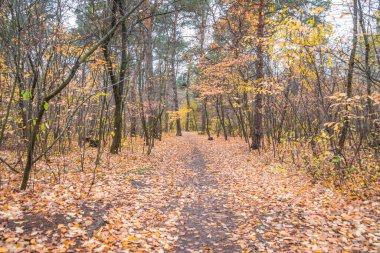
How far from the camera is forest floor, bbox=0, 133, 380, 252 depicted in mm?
4043

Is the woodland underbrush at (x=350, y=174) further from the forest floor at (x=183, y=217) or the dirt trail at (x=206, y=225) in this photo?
the dirt trail at (x=206, y=225)

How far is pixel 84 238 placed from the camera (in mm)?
4082

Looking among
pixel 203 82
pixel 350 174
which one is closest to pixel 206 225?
pixel 350 174

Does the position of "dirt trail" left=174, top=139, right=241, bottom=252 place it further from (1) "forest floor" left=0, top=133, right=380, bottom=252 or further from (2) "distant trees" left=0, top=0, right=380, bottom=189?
(2) "distant trees" left=0, top=0, right=380, bottom=189

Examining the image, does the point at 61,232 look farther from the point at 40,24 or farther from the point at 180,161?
the point at 180,161

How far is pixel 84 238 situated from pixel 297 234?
3.65 m

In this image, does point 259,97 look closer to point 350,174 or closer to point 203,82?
point 203,82

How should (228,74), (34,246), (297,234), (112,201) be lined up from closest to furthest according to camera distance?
(34,246) < (297,234) < (112,201) < (228,74)

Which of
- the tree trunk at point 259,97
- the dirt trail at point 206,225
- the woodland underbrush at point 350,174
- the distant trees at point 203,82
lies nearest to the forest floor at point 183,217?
the dirt trail at point 206,225

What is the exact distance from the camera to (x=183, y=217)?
5504mm

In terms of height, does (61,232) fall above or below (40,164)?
below

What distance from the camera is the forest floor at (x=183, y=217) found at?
13.3 ft

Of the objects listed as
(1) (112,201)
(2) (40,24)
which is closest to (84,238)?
(1) (112,201)

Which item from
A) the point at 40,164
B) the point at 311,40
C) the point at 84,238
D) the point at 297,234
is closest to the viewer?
the point at 84,238
